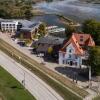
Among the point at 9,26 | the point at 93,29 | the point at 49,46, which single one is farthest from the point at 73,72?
the point at 9,26

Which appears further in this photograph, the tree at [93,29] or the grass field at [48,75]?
the tree at [93,29]

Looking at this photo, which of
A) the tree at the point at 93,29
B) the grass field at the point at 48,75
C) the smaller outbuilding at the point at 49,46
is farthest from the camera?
the tree at the point at 93,29

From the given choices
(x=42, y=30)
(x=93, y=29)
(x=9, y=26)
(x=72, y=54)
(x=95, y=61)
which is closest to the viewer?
(x=95, y=61)

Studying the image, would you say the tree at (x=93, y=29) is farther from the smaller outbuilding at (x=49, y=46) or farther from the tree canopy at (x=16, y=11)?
the tree canopy at (x=16, y=11)

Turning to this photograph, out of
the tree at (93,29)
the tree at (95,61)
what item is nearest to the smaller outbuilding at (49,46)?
the tree at (93,29)

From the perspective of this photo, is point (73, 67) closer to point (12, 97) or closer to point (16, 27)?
point (12, 97)

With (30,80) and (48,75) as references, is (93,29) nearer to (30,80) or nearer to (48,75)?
(48,75)

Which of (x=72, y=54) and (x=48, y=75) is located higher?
(x=72, y=54)
